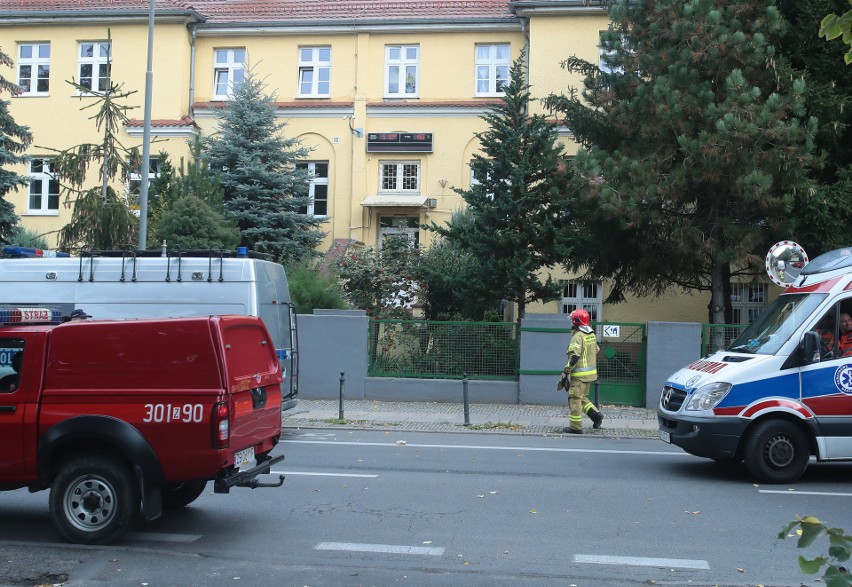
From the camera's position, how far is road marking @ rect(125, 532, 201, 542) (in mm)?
7676

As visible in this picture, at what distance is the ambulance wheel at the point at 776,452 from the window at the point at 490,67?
20.2m

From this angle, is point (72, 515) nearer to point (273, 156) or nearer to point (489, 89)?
point (273, 156)

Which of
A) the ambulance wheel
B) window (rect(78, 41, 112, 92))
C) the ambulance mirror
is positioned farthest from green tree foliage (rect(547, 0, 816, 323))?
window (rect(78, 41, 112, 92))

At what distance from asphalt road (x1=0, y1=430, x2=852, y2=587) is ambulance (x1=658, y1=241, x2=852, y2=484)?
15.8 inches

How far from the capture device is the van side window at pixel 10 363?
7.45m

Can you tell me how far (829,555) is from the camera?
345 cm

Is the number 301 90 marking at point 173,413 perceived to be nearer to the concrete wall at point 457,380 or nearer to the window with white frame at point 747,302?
the concrete wall at point 457,380

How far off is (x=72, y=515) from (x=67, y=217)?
2477cm

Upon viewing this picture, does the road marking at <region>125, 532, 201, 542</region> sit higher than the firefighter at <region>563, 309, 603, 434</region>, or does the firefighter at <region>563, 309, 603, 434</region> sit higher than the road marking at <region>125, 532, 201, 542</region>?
the firefighter at <region>563, 309, 603, 434</region>

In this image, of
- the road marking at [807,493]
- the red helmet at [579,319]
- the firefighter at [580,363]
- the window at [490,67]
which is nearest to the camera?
the road marking at [807,493]

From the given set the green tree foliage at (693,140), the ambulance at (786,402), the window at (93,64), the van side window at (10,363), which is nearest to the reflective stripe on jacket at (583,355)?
the ambulance at (786,402)

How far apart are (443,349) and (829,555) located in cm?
1602

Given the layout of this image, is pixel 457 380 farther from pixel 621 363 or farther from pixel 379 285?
pixel 379 285

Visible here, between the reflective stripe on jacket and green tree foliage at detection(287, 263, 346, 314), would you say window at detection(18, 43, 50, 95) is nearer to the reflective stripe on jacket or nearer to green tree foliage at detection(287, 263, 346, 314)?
green tree foliage at detection(287, 263, 346, 314)
